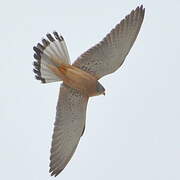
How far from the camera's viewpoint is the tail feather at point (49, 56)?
18422 millimetres

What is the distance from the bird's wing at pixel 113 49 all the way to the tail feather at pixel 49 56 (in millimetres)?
320

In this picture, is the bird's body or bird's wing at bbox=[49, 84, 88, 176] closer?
the bird's body

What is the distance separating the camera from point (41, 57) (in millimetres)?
18531

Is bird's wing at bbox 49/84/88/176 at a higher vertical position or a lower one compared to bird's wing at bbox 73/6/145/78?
lower

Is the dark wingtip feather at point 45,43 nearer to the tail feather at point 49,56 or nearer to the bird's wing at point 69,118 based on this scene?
the tail feather at point 49,56

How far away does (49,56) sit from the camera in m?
18.5

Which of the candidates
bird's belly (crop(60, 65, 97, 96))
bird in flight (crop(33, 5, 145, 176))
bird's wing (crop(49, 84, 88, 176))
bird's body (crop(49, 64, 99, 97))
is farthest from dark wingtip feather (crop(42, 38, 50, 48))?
bird's wing (crop(49, 84, 88, 176))

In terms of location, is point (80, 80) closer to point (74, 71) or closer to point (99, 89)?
point (74, 71)

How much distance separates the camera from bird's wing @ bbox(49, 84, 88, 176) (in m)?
18.5

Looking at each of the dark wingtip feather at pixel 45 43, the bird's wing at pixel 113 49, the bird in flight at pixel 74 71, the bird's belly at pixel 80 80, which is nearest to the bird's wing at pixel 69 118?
the bird in flight at pixel 74 71

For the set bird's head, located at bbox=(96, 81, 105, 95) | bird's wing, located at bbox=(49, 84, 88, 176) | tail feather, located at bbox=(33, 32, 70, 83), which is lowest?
bird's wing, located at bbox=(49, 84, 88, 176)

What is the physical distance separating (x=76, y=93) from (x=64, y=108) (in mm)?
344

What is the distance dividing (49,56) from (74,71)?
0.55m

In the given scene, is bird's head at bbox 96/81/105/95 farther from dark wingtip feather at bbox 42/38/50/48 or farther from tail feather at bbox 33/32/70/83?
dark wingtip feather at bbox 42/38/50/48
